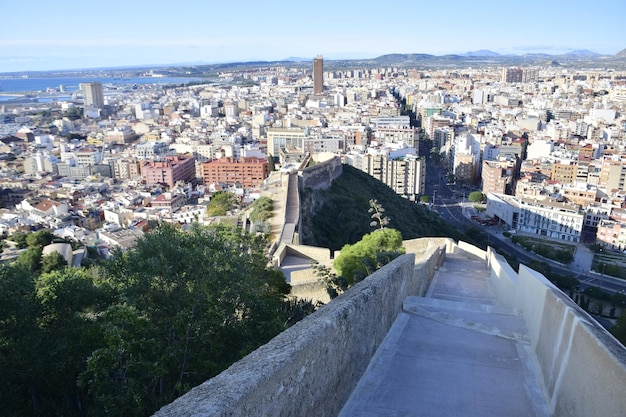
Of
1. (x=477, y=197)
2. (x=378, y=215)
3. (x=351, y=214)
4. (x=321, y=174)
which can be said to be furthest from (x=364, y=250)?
(x=477, y=197)

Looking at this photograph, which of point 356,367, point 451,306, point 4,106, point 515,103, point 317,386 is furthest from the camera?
point 4,106

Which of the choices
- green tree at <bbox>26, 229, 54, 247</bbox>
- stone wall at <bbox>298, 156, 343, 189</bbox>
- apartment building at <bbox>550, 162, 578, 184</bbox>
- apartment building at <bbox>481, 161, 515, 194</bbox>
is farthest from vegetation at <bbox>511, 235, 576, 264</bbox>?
green tree at <bbox>26, 229, 54, 247</bbox>

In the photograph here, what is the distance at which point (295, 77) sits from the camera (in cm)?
17125

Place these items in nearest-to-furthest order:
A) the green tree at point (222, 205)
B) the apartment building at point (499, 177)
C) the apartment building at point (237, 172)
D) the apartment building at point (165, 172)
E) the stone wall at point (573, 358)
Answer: the stone wall at point (573, 358) → the green tree at point (222, 205) → the apartment building at point (237, 172) → the apartment building at point (499, 177) → the apartment building at point (165, 172)

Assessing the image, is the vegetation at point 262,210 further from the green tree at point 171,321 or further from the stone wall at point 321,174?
the green tree at point 171,321

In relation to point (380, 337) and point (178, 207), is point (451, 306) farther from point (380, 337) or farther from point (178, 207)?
point (178, 207)

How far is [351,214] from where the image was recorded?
72.5ft

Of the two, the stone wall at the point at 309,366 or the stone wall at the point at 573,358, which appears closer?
the stone wall at the point at 309,366

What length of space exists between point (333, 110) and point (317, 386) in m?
85.5

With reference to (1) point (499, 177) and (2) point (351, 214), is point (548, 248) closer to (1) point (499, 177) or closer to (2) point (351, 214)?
(1) point (499, 177)

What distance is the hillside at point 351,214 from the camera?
20164 millimetres

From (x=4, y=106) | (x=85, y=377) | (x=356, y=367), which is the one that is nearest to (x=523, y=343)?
(x=356, y=367)

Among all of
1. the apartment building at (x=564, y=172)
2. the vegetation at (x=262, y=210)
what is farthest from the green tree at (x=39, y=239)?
the apartment building at (x=564, y=172)

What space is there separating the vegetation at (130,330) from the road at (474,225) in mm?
24405
